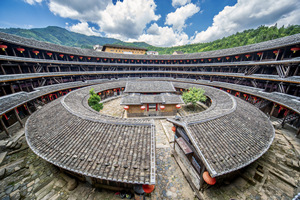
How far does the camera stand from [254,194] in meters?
8.05

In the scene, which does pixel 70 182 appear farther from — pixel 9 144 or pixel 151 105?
pixel 151 105

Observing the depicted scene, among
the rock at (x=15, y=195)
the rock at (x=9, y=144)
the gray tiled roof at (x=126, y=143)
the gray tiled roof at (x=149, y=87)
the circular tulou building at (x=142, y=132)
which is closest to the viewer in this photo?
the gray tiled roof at (x=126, y=143)

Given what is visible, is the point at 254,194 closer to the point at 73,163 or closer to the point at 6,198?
the point at 73,163

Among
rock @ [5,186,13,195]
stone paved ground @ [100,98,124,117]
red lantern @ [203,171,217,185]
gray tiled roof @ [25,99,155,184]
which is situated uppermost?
gray tiled roof @ [25,99,155,184]

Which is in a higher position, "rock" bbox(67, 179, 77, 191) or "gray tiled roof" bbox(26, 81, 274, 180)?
"gray tiled roof" bbox(26, 81, 274, 180)

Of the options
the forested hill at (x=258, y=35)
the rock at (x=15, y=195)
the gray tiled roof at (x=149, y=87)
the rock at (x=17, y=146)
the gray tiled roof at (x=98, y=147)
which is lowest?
the rock at (x=15, y=195)

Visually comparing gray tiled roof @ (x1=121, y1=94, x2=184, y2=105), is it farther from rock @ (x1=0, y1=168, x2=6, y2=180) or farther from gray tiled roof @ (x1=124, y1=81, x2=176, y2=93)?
rock @ (x1=0, y1=168, x2=6, y2=180)

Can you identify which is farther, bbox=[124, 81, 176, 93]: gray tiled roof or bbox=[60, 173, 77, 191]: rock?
bbox=[124, 81, 176, 93]: gray tiled roof

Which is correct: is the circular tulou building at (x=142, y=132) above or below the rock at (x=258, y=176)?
above

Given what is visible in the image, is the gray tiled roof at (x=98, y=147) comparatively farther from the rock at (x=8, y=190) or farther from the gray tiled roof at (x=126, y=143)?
the rock at (x=8, y=190)

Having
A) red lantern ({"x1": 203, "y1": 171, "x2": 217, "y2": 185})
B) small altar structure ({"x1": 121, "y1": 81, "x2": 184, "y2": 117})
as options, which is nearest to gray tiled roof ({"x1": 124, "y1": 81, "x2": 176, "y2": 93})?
small altar structure ({"x1": 121, "y1": 81, "x2": 184, "y2": 117})

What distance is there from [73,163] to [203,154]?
28.0 ft

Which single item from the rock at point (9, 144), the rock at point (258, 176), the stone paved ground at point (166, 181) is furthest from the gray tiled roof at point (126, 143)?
the rock at point (9, 144)

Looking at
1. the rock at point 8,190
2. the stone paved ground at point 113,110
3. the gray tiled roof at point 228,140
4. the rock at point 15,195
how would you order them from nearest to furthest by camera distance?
1. the gray tiled roof at point 228,140
2. the rock at point 15,195
3. the rock at point 8,190
4. the stone paved ground at point 113,110
